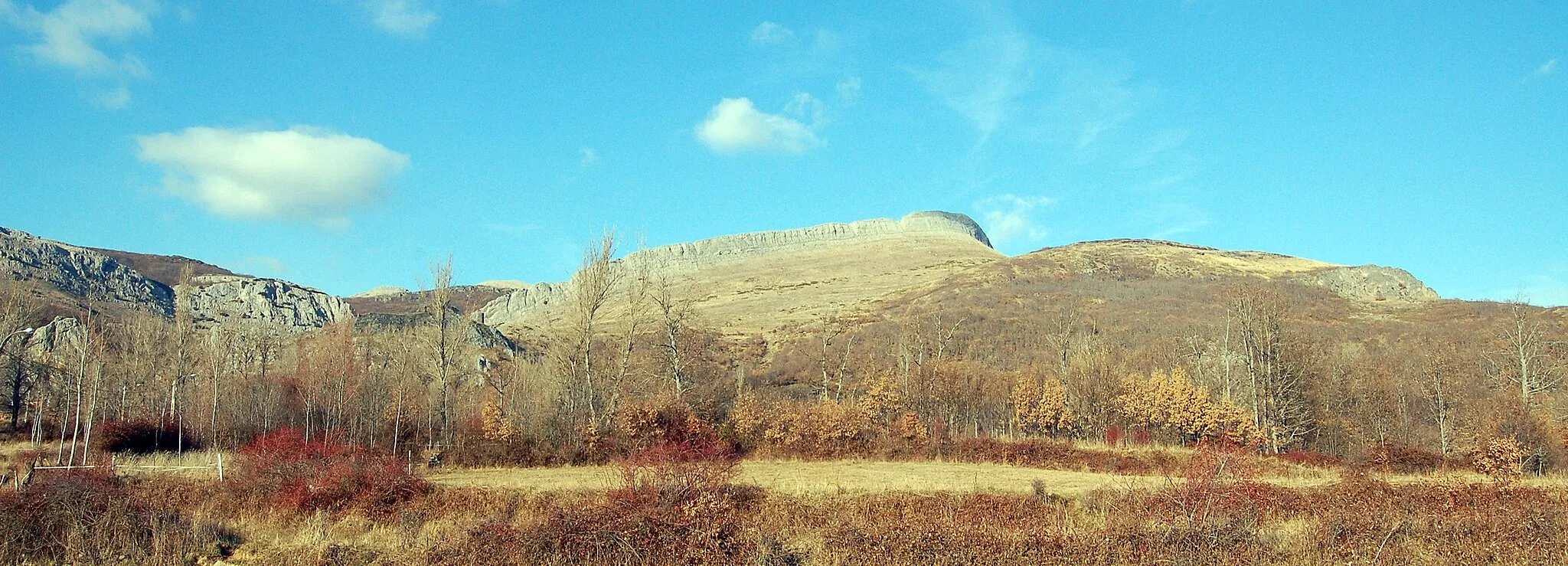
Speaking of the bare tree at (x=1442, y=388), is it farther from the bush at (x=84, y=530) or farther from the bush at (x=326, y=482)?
the bush at (x=84, y=530)

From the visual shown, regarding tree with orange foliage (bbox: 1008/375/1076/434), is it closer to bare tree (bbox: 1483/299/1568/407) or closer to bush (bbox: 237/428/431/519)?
bare tree (bbox: 1483/299/1568/407)

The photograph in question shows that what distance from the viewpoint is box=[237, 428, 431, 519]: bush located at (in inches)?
765

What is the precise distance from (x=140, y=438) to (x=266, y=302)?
14299cm

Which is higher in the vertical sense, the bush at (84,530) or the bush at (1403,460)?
the bush at (84,530)

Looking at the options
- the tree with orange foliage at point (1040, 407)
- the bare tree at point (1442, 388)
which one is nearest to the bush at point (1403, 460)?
the bare tree at point (1442, 388)

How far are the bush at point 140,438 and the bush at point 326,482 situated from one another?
2416 cm

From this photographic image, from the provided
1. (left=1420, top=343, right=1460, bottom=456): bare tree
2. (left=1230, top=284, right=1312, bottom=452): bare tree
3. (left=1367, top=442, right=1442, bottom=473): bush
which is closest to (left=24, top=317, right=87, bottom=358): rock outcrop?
(left=1367, top=442, right=1442, bottom=473): bush

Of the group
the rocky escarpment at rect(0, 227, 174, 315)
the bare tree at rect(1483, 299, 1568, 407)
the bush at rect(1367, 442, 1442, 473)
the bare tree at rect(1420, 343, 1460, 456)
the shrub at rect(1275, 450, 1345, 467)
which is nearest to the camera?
the bush at rect(1367, 442, 1442, 473)

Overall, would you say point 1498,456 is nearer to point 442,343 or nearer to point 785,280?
point 442,343

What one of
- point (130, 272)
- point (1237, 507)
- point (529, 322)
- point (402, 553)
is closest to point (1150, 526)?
point (1237, 507)

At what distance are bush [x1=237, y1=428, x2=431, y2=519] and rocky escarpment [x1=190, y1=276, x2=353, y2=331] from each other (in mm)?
142308

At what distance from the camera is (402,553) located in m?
13.4

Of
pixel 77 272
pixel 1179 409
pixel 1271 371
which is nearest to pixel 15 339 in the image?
pixel 1179 409

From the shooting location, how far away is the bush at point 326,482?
19.4m
